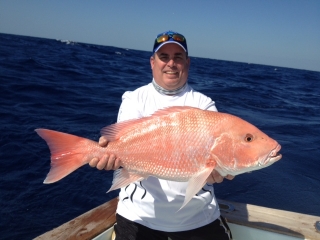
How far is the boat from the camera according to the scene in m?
2.91

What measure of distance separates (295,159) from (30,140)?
744 centimetres

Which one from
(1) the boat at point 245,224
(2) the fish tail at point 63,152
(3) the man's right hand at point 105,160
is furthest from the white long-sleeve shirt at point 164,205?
(2) the fish tail at point 63,152

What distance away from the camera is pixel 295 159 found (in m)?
8.19

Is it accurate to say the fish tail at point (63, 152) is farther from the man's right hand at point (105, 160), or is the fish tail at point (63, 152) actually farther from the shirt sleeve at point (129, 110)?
the shirt sleeve at point (129, 110)

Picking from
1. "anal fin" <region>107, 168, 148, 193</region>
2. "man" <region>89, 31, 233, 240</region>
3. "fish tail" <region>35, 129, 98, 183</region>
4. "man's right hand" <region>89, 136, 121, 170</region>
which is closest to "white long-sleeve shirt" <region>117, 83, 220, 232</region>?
"man" <region>89, 31, 233, 240</region>

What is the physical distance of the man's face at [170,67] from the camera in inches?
124

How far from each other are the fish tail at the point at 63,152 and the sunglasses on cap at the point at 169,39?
1.46m

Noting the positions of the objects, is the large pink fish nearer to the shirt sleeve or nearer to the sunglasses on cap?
the shirt sleeve

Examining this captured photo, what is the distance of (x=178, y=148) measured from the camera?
229cm

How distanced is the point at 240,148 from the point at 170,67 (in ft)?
4.44

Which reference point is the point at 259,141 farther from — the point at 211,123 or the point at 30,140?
the point at 30,140

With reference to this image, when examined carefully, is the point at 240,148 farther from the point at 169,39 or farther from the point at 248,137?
the point at 169,39

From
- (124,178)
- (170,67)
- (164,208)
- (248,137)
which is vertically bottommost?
(164,208)

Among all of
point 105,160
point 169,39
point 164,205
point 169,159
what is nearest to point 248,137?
point 169,159
